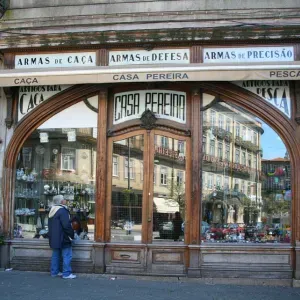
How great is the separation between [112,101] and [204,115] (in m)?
1.79

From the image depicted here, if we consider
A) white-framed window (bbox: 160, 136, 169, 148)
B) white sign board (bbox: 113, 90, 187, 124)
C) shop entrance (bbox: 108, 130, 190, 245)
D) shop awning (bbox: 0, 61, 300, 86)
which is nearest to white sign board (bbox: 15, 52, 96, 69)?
shop awning (bbox: 0, 61, 300, 86)

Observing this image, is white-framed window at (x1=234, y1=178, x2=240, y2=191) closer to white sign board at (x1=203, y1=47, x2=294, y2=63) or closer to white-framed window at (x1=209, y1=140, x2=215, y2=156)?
white-framed window at (x1=209, y1=140, x2=215, y2=156)

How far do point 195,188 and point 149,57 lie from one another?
256 cm

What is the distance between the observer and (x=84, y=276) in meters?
9.64

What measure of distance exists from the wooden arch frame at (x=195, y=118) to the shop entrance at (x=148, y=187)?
0.36 metres

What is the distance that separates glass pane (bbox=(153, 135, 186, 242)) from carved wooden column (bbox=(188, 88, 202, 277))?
10.1 inches

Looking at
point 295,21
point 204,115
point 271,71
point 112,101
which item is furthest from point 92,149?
point 295,21

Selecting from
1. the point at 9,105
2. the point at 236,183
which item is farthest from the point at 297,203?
the point at 9,105

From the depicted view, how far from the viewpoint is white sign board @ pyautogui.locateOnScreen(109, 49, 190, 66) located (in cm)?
970

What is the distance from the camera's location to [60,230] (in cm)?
941

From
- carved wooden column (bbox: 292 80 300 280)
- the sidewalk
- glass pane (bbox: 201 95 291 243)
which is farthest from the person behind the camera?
glass pane (bbox: 201 95 291 243)

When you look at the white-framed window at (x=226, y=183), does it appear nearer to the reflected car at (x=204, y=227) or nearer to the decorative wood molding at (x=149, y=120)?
the reflected car at (x=204, y=227)

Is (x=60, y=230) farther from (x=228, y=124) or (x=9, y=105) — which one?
(x=228, y=124)

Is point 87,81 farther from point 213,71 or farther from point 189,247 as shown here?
point 189,247
